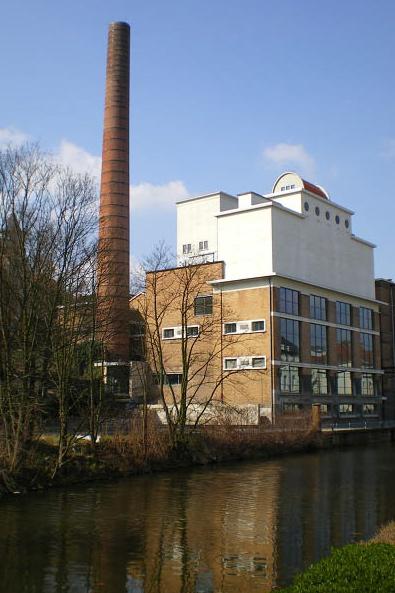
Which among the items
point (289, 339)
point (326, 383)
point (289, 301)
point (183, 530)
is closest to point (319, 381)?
point (326, 383)

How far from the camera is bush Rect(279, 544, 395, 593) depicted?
6.10 metres

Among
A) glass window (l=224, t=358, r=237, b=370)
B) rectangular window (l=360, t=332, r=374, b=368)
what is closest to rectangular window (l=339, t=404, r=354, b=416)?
rectangular window (l=360, t=332, r=374, b=368)

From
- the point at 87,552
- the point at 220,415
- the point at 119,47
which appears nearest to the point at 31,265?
the point at 87,552

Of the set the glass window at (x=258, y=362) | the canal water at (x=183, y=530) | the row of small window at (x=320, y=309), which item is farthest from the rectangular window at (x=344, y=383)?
the canal water at (x=183, y=530)

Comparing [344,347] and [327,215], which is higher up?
[327,215]

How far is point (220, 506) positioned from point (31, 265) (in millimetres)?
9888

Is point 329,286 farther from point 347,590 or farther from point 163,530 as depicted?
point 347,590

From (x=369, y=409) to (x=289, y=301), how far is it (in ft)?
48.6

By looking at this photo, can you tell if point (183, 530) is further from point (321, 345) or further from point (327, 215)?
point (327, 215)

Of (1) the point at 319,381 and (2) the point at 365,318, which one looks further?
(2) the point at 365,318

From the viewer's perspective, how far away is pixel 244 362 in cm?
4891

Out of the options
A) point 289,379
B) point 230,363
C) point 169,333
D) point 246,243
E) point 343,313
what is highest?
point 246,243

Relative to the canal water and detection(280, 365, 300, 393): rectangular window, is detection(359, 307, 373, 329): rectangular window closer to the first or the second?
detection(280, 365, 300, 393): rectangular window

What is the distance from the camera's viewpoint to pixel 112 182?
49.5m
